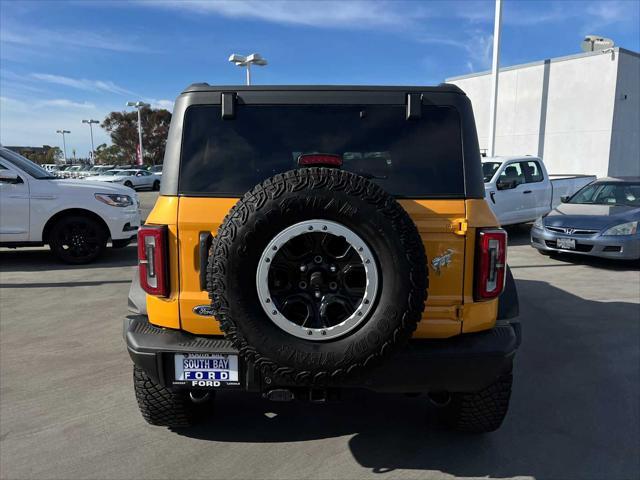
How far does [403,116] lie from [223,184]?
1.04 meters

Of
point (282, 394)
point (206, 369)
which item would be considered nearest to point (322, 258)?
point (282, 394)

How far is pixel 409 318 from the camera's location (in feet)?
7.26

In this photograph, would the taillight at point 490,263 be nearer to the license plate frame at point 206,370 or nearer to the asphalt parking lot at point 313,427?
the asphalt parking lot at point 313,427

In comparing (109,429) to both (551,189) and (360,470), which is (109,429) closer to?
(360,470)

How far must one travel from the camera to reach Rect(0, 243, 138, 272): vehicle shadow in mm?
7812

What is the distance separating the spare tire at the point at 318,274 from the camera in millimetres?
2191

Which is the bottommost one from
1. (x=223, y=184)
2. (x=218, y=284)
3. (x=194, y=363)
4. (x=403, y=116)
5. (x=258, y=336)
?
(x=194, y=363)

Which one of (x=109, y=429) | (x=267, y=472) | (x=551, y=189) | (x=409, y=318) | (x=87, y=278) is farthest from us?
(x=551, y=189)

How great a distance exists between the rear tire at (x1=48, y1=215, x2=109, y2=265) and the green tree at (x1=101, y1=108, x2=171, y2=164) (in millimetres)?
56260

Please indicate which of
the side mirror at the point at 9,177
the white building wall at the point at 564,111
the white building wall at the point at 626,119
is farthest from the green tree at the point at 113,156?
the side mirror at the point at 9,177

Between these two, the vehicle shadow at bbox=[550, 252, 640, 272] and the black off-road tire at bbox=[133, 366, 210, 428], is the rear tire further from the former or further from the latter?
the vehicle shadow at bbox=[550, 252, 640, 272]

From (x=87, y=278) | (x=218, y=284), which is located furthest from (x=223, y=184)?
(x=87, y=278)

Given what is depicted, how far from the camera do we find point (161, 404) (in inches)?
114

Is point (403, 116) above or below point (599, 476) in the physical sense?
above
